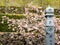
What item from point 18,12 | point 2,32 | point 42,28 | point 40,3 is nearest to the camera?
point 42,28

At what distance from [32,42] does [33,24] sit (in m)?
0.65

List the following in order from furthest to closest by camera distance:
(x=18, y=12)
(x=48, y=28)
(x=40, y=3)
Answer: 1. (x=40, y=3)
2. (x=18, y=12)
3. (x=48, y=28)

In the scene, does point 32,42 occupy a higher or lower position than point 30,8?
lower

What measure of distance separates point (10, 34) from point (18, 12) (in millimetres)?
2111

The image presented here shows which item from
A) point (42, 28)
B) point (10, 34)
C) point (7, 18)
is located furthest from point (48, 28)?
point (7, 18)

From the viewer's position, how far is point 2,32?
10141 mm

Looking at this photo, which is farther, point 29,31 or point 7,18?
point 7,18

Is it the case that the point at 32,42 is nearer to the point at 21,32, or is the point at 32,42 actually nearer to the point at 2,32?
the point at 21,32

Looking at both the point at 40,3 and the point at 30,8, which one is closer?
the point at 30,8

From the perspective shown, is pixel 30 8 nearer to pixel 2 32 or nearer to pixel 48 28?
pixel 2 32

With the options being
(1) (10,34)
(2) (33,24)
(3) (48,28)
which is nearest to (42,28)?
(2) (33,24)

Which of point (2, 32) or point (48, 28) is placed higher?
point (48, 28)

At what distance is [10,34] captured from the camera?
9.88m

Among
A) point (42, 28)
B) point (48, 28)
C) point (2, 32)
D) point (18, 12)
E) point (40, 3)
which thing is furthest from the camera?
point (40, 3)
